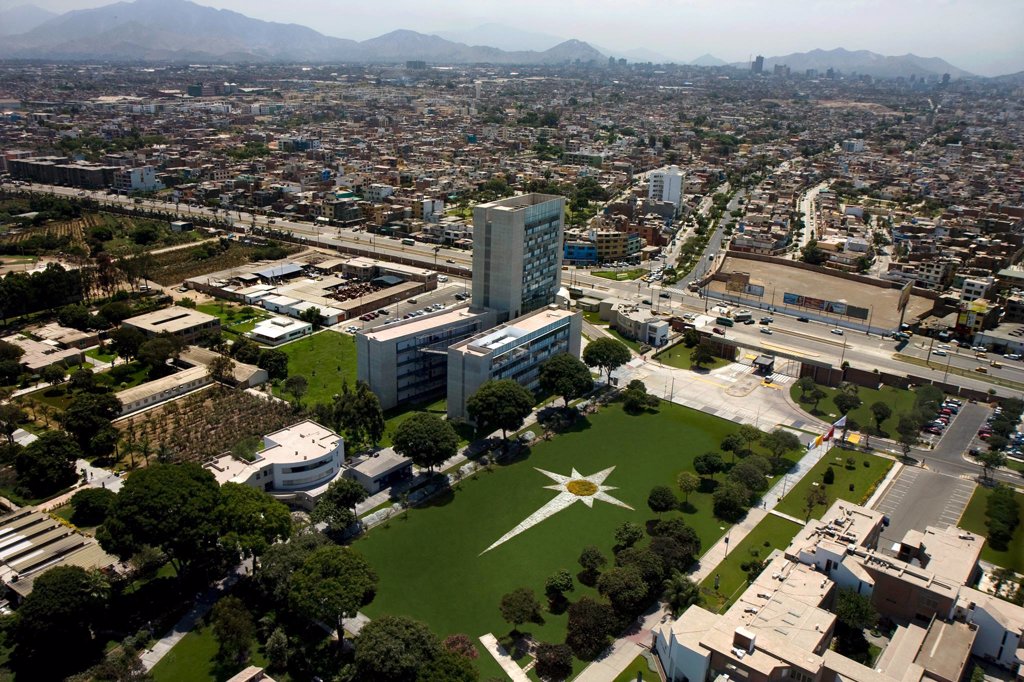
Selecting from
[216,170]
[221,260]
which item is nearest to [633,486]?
[221,260]

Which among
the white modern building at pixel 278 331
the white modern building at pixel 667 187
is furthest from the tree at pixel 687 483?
the white modern building at pixel 667 187

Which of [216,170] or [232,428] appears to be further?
[216,170]

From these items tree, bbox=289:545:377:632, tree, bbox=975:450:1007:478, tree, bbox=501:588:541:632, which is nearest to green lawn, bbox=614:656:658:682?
tree, bbox=501:588:541:632

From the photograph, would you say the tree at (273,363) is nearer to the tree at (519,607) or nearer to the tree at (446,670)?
the tree at (519,607)

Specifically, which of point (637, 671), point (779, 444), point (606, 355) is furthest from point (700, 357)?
point (637, 671)

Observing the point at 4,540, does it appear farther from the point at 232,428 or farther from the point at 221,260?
the point at 221,260

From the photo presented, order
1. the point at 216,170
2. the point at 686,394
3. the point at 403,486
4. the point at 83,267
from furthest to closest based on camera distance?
the point at 216,170 < the point at 83,267 < the point at 686,394 < the point at 403,486

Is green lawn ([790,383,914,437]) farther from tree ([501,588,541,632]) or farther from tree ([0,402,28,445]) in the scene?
tree ([0,402,28,445])
